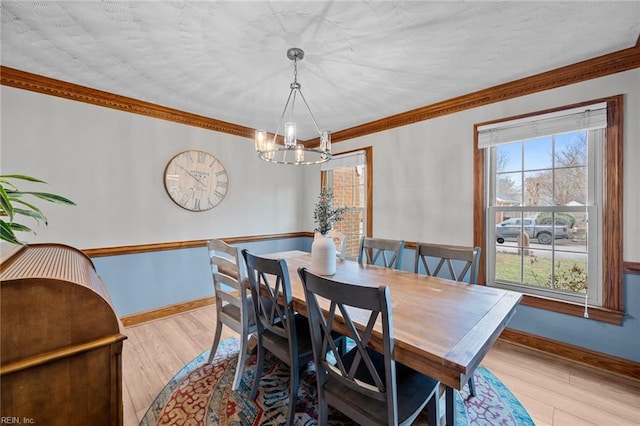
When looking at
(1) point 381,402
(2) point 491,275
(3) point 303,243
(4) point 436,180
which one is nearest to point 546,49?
(4) point 436,180

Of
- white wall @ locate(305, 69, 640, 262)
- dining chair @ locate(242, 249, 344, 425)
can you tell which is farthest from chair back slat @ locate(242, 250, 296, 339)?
white wall @ locate(305, 69, 640, 262)

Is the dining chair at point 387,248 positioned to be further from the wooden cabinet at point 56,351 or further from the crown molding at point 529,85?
the wooden cabinet at point 56,351

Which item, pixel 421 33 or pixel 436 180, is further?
pixel 436 180

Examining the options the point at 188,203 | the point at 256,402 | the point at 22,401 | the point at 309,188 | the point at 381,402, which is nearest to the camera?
the point at 22,401

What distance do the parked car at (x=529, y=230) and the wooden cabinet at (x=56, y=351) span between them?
2995 millimetres

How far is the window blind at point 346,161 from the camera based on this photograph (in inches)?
147

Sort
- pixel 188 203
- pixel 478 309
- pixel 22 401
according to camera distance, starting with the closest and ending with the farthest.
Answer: pixel 22 401
pixel 478 309
pixel 188 203

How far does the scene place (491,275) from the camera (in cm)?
266

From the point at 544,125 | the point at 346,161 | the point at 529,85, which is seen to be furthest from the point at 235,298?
the point at 529,85

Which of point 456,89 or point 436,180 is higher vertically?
point 456,89

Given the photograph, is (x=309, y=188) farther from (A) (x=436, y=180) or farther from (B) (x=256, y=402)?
(B) (x=256, y=402)

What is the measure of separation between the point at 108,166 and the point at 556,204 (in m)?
4.27

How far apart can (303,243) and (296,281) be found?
8.67 feet

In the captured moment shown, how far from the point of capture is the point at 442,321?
1233mm
